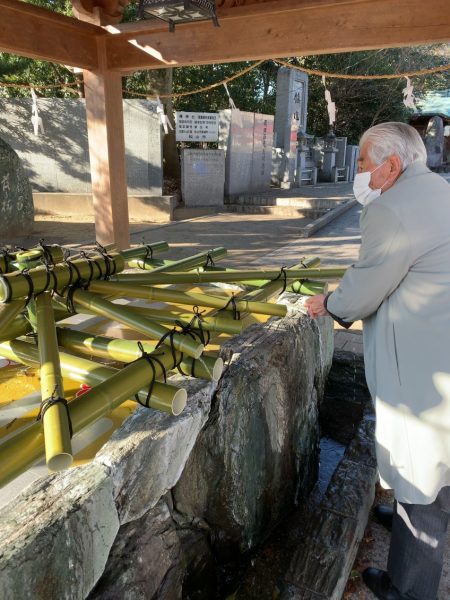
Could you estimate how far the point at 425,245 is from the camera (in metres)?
1.53

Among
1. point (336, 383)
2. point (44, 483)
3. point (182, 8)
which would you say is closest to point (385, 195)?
point (44, 483)

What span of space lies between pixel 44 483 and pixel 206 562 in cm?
109

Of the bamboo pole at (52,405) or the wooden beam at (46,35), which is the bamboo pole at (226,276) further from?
the wooden beam at (46,35)

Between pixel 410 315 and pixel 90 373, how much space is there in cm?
121

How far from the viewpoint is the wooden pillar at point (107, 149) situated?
206 inches

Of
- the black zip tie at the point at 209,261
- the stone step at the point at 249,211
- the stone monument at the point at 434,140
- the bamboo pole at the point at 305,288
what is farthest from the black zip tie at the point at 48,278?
the stone monument at the point at 434,140

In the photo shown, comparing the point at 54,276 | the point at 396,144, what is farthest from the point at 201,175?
the point at 396,144

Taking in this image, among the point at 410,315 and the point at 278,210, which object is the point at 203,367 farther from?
the point at 278,210

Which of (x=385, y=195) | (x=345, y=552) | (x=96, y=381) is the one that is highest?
(x=385, y=195)

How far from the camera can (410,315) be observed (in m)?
1.60

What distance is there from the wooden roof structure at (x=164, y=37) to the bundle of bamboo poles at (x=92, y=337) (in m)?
2.74

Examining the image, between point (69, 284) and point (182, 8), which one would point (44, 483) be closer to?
point (69, 284)

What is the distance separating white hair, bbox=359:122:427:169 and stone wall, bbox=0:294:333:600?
3.53 ft

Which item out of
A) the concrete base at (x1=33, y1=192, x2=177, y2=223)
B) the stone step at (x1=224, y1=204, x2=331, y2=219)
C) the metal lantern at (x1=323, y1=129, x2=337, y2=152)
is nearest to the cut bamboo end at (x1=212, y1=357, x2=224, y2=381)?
the concrete base at (x1=33, y1=192, x2=177, y2=223)
